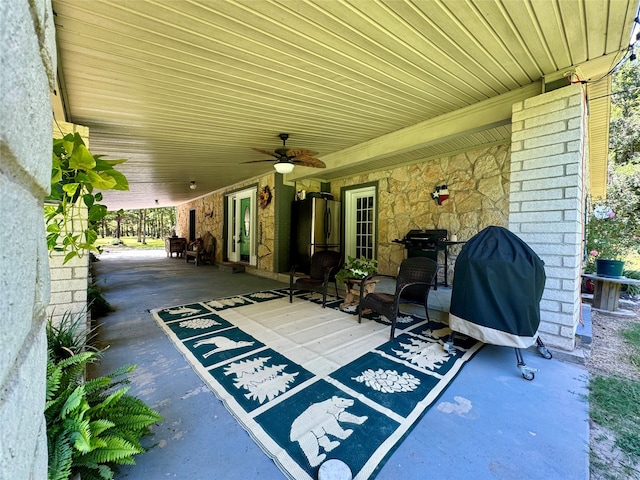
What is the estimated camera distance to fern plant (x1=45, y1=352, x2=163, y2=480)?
40.6 inches

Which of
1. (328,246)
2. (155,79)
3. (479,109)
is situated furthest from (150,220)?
(479,109)

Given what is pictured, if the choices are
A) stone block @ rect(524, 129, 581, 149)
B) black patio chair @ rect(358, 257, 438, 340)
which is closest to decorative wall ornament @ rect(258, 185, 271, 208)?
black patio chair @ rect(358, 257, 438, 340)

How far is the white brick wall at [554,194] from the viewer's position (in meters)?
2.45

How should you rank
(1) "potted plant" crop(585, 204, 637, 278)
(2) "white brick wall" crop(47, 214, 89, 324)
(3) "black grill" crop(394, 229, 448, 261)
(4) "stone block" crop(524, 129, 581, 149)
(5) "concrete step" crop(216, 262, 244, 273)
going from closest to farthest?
(4) "stone block" crop(524, 129, 581, 149) < (2) "white brick wall" crop(47, 214, 89, 324) < (1) "potted plant" crop(585, 204, 637, 278) < (3) "black grill" crop(394, 229, 448, 261) < (5) "concrete step" crop(216, 262, 244, 273)

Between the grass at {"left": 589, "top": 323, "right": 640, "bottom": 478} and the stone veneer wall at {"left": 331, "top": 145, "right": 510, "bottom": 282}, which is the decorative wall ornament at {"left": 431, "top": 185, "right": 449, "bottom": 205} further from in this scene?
the grass at {"left": 589, "top": 323, "right": 640, "bottom": 478}

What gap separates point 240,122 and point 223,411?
10.9 ft

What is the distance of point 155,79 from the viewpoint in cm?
252

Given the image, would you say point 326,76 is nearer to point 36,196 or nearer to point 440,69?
point 440,69

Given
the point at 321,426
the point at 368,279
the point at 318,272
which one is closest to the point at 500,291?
the point at 368,279

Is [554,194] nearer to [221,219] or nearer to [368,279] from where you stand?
[368,279]

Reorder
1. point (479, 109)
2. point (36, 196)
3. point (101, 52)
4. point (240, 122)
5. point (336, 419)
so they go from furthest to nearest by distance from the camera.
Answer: point (240, 122) < point (479, 109) < point (101, 52) < point (336, 419) < point (36, 196)

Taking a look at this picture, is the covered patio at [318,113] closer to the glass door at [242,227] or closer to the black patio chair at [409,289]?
the black patio chair at [409,289]

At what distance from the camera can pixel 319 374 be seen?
7.08 feet

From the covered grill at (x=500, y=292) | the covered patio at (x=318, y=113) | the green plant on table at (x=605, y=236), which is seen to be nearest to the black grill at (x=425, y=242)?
the covered patio at (x=318, y=113)
